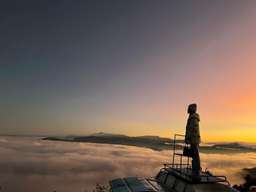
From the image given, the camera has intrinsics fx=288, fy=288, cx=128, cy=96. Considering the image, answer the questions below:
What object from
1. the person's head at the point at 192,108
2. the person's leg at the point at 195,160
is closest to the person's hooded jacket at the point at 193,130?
the person's head at the point at 192,108

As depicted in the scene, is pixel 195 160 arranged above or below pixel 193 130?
below

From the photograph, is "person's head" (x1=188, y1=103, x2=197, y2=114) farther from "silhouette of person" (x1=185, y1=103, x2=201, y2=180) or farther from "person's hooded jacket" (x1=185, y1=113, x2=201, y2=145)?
"person's hooded jacket" (x1=185, y1=113, x2=201, y2=145)

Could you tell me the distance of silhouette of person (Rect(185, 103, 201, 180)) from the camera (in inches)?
736

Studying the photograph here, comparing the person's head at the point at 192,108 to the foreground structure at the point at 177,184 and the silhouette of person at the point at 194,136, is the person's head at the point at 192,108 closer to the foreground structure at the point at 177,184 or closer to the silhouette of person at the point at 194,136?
the silhouette of person at the point at 194,136

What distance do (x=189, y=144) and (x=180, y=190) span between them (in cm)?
309

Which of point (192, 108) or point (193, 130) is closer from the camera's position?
point (193, 130)

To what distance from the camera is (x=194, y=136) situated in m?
18.8

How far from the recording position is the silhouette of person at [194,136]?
1869 centimetres


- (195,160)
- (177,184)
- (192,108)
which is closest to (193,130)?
(192,108)

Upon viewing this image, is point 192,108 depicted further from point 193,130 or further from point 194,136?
point 194,136

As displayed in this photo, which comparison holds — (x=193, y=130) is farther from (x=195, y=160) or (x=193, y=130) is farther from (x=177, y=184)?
(x=177, y=184)

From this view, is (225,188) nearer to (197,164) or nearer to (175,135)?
(197,164)

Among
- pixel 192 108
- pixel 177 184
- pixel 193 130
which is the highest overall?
pixel 192 108

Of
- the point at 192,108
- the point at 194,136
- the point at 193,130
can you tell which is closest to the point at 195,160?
the point at 194,136
